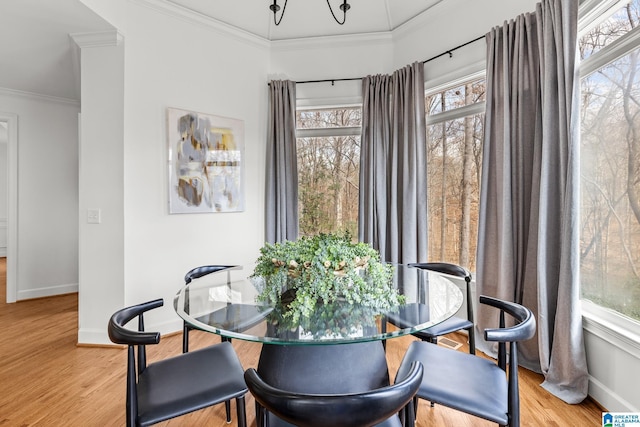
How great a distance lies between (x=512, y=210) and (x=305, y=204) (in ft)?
7.09

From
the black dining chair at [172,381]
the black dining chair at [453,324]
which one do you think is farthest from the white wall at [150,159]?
the black dining chair at [453,324]

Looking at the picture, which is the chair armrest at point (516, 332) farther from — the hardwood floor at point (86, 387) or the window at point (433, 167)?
the window at point (433, 167)

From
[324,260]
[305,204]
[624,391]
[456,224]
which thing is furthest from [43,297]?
[624,391]

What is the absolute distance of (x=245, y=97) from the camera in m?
3.58

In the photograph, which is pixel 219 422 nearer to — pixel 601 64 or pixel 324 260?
pixel 324 260

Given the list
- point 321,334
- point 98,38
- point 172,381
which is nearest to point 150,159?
point 98,38

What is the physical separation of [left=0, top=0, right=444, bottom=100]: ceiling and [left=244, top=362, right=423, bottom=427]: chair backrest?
3020 mm

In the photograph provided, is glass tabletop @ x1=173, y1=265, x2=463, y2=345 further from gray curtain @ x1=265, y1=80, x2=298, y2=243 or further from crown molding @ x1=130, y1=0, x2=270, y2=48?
crown molding @ x1=130, y1=0, x2=270, y2=48

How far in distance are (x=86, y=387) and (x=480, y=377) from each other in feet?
7.82

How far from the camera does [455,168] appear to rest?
3.22 metres

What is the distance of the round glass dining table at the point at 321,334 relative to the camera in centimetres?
120

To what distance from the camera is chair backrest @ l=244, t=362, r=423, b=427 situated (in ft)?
2.67

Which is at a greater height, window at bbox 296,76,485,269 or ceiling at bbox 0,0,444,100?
ceiling at bbox 0,0,444,100

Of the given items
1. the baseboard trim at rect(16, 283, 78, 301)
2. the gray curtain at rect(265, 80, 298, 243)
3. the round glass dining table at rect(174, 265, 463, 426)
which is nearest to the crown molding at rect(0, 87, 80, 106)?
the baseboard trim at rect(16, 283, 78, 301)
